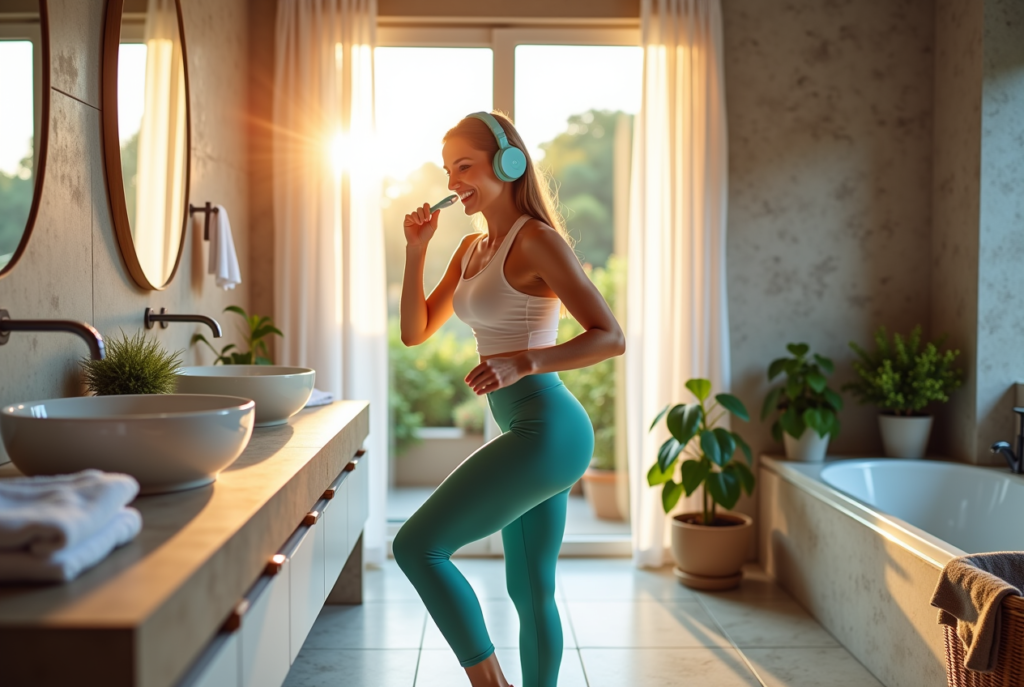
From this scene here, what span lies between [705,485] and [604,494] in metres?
0.67

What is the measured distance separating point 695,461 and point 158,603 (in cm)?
260

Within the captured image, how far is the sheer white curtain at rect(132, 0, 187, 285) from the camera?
2.32m

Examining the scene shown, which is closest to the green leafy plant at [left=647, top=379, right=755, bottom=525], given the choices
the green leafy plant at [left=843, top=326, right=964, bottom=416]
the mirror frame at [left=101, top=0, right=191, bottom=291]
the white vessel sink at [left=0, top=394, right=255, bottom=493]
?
the green leafy plant at [left=843, top=326, right=964, bottom=416]

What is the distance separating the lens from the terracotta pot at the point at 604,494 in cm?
384

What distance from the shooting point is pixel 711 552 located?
10.7 feet

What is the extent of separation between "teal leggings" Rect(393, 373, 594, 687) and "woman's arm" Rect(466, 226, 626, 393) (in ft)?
0.49

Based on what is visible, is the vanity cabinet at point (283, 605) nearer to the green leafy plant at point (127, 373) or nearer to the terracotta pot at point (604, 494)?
the green leafy plant at point (127, 373)

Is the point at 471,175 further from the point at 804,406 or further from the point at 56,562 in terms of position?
the point at 804,406

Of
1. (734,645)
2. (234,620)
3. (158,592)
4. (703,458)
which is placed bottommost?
(734,645)

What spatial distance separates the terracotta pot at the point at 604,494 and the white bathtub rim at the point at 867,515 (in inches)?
25.9

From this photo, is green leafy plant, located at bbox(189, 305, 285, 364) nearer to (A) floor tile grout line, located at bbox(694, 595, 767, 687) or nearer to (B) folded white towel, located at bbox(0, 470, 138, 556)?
(B) folded white towel, located at bbox(0, 470, 138, 556)

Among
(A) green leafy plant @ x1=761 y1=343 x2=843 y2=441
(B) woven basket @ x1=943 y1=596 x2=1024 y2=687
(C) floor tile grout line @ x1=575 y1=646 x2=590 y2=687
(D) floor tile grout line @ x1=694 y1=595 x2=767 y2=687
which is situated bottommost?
(D) floor tile grout line @ x1=694 y1=595 x2=767 y2=687

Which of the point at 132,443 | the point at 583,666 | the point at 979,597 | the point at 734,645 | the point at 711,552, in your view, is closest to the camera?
the point at 132,443

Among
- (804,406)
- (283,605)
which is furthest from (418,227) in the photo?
(804,406)
